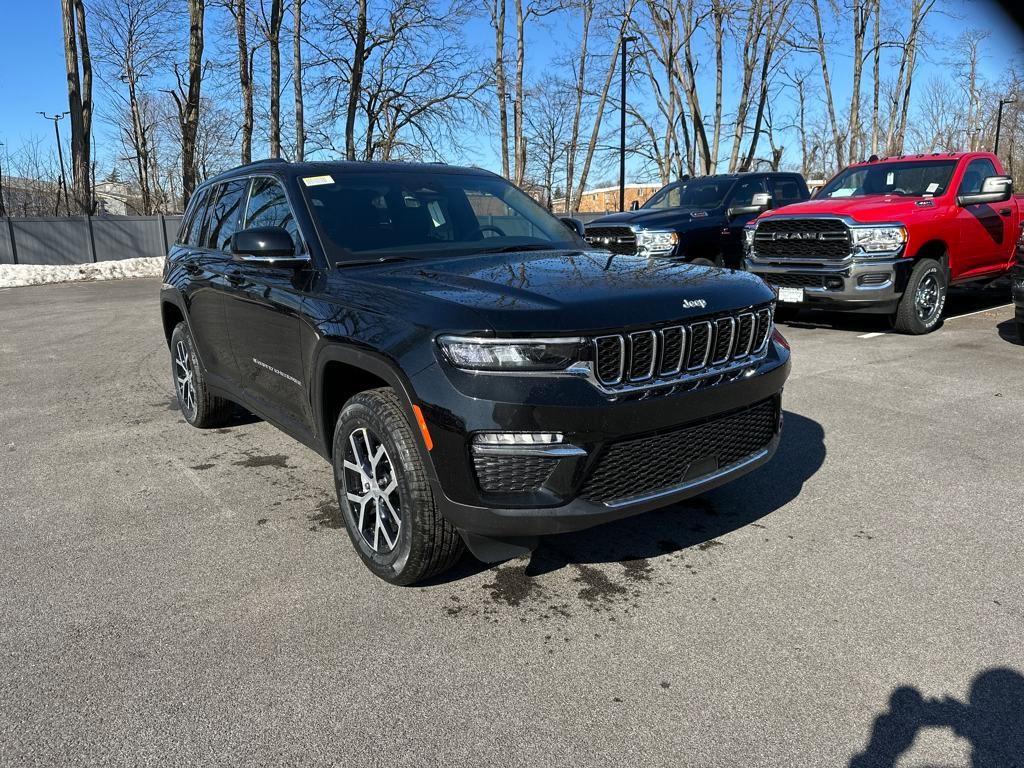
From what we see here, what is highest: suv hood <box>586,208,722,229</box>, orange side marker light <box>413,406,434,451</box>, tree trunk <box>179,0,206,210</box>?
tree trunk <box>179,0,206,210</box>

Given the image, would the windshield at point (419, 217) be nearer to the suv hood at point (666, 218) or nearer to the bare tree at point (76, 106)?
the suv hood at point (666, 218)

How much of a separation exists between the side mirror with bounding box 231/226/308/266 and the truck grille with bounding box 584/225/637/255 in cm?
771

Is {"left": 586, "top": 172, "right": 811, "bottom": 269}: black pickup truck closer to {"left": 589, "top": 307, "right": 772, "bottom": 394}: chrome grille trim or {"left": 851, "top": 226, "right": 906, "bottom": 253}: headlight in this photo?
{"left": 851, "top": 226, "right": 906, "bottom": 253}: headlight

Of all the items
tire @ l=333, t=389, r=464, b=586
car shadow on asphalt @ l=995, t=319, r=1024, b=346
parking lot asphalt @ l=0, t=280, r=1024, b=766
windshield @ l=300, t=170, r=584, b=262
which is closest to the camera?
parking lot asphalt @ l=0, t=280, r=1024, b=766

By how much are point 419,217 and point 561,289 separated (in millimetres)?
1407

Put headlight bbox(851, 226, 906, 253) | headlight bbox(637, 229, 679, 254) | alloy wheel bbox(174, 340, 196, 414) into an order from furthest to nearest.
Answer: headlight bbox(637, 229, 679, 254) → headlight bbox(851, 226, 906, 253) → alloy wheel bbox(174, 340, 196, 414)

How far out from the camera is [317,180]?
4148 mm

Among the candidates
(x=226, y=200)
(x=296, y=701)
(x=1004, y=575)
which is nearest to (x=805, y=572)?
(x=1004, y=575)

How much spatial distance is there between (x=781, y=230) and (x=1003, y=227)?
3093mm

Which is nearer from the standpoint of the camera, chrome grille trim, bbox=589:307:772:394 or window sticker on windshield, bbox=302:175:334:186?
chrome grille trim, bbox=589:307:772:394

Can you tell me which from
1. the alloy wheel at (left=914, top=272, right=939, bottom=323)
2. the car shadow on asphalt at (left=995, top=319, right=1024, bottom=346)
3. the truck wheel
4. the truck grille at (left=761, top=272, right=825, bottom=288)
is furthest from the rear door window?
the car shadow on asphalt at (left=995, top=319, right=1024, bottom=346)

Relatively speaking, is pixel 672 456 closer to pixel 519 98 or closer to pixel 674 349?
pixel 674 349

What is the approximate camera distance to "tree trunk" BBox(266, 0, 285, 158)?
24.3m

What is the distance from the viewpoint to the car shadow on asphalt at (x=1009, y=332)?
861 cm
